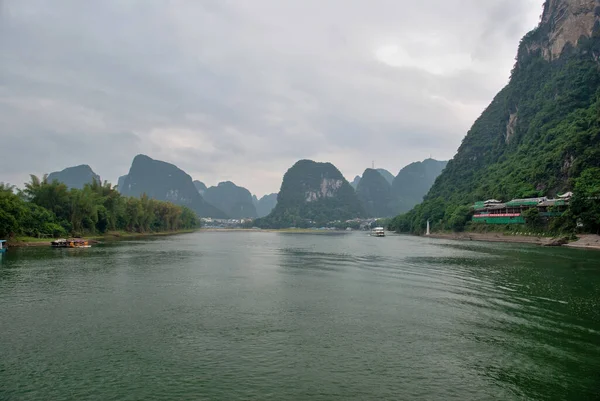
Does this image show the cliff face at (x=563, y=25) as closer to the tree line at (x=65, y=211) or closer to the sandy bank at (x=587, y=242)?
the sandy bank at (x=587, y=242)

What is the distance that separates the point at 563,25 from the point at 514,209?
68247 millimetres

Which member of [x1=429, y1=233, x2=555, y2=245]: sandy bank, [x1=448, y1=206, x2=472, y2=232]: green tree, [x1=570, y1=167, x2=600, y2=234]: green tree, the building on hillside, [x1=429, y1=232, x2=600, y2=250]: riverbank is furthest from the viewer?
Answer: [x1=448, y1=206, x2=472, y2=232]: green tree

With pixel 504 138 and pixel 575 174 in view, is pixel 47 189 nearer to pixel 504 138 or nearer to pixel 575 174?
pixel 575 174

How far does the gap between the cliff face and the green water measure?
345ft

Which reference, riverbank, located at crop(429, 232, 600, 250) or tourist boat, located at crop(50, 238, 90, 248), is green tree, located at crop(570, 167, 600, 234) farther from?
tourist boat, located at crop(50, 238, 90, 248)

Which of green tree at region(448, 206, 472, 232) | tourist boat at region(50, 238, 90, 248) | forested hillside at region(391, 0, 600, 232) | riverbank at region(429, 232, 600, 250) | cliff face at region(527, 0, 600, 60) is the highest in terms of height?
cliff face at region(527, 0, 600, 60)

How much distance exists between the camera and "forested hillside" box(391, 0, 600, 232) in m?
70.7

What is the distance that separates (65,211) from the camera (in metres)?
62.6

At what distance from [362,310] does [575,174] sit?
6382 cm

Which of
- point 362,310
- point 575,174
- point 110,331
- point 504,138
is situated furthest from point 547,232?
point 504,138

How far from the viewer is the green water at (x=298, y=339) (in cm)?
939

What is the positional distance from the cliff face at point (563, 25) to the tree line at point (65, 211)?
117995mm

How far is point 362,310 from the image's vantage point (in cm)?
1694

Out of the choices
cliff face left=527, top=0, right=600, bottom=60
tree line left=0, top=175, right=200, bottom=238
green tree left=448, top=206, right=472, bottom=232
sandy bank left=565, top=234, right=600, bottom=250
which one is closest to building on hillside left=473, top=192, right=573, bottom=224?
green tree left=448, top=206, right=472, bottom=232
